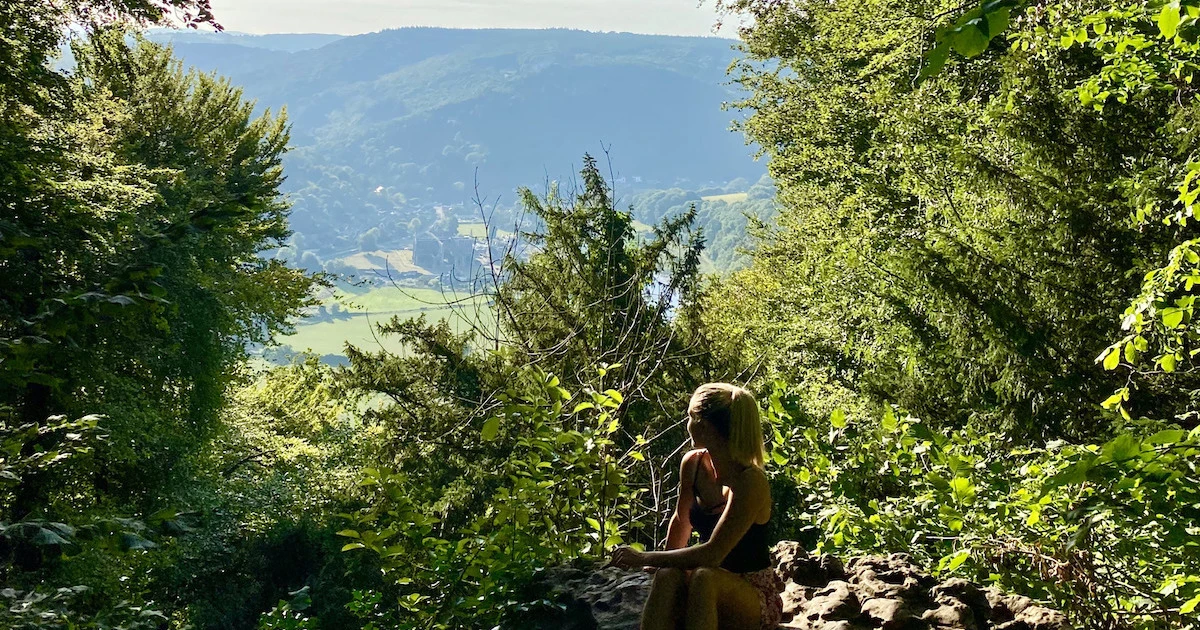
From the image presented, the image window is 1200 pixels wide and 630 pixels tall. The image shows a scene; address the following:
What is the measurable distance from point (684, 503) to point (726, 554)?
1.51 ft

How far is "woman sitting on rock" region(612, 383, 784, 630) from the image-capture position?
11.4ft

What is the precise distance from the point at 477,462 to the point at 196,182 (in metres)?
6.98

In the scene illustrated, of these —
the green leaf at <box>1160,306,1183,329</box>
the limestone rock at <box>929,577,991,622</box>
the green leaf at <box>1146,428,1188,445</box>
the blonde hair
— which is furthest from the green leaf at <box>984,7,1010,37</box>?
the limestone rock at <box>929,577,991,622</box>

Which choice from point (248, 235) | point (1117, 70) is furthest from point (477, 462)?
point (1117, 70)

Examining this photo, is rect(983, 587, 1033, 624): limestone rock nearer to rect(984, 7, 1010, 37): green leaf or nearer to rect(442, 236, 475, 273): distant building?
rect(984, 7, 1010, 37): green leaf

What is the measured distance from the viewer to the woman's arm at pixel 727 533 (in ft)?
11.4

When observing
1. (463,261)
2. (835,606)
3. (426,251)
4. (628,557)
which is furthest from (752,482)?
(426,251)

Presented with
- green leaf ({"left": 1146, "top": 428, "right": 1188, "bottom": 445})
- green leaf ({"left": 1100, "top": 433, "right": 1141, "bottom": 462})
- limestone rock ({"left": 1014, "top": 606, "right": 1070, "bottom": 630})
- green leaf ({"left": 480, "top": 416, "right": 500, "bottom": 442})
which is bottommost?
limestone rock ({"left": 1014, "top": 606, "right": 1070, "bottom": 630})

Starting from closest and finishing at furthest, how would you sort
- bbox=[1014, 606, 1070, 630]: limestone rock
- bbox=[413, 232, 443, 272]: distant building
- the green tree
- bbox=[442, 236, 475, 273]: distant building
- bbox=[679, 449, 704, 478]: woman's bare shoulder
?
bbox=[1014, 606, 1070, 630]: limestone rock < bbox=[679, 449, 704, 478]: woman's bare shoulder < the green tree < bbox=[442, 236, 475, 273]: distant building < bbox=[413, 232, 443, 272]: distant building

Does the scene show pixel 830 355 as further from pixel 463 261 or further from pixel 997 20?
pixel 463 261

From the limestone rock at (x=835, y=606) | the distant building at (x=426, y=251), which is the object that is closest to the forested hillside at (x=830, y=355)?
the limestone rock at (x=835, y=606)

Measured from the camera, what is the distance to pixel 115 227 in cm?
691

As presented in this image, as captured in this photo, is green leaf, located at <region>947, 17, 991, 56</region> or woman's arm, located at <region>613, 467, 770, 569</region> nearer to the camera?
green leaf, located at <region>947, 17, 991, 56</region>

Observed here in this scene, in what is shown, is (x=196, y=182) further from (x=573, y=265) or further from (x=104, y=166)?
(x=573, y=265)
